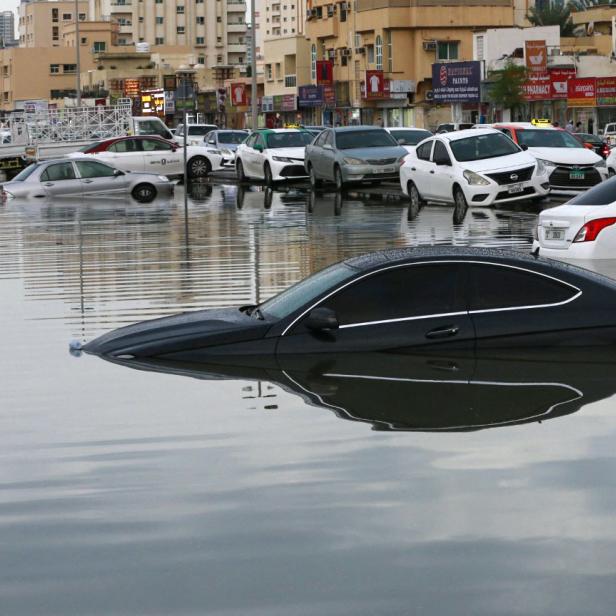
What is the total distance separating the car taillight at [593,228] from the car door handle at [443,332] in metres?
6.72

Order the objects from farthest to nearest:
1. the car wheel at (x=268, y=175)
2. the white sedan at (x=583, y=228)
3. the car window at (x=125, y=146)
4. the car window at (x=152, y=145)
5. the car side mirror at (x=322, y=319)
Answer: the car window at (x=152, y=145) < the car window at (x=125, y=146) < the car wheel at (x=268, y=175) < the white sedan at (x=583, y=228) < the car side mirror at (x=322, y=319)

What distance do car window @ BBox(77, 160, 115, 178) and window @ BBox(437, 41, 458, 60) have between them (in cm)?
6361

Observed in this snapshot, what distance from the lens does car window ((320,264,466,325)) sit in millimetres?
12820

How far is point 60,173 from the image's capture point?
41.7 m

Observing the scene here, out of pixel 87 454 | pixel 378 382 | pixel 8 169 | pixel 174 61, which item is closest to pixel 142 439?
pixel 87 454

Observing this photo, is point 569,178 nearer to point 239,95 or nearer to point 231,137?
point 231,137

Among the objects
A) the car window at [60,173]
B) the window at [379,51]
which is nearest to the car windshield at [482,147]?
the car window at [60,173]

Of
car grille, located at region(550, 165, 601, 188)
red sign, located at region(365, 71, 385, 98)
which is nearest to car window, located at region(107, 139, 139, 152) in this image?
car grille, located at region(550, 165, 601, 188)

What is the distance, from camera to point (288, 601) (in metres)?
6.65

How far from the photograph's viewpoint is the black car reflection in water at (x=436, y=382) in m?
11.0

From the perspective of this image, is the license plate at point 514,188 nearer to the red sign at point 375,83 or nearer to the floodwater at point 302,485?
the floodwater at point 302,485

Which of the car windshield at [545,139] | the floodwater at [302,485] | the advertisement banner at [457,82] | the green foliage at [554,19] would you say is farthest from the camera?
the green foliage at [554,19]

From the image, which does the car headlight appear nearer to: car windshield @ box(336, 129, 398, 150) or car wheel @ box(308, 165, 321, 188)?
car windshield @ box(336, 129, 398, 150)

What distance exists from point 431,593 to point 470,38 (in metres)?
98.7
